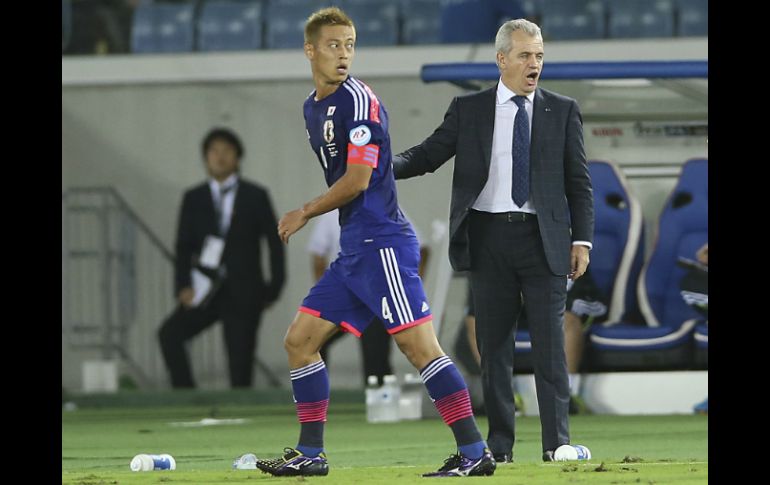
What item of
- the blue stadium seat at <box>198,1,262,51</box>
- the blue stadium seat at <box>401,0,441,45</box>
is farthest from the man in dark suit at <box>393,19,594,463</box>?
the blue stadium seat at <box>198,1,262,51</box>

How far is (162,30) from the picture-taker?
57.0 feet

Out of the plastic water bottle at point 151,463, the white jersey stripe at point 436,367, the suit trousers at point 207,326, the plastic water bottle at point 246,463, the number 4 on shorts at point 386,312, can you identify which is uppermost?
the number 4 on shorts at point 386,312

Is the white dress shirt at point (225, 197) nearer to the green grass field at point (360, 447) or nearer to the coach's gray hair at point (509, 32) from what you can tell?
the green grass field at point (360, 447)

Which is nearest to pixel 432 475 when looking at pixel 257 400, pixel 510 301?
pixel 510 301

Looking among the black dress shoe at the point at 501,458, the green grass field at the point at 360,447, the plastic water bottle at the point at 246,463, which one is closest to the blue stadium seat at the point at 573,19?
the green grass field at the point at 360,447

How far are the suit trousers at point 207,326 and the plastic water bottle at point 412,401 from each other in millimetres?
3592

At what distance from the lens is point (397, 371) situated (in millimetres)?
15000

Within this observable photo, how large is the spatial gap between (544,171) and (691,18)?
10.4m

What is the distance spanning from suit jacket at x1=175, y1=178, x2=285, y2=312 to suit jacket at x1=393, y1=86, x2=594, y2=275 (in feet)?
26.9

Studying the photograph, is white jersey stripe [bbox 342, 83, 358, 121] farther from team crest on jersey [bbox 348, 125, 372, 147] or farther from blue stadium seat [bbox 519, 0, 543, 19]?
blue stadium seat [bbox 519, 0, 543, 19]

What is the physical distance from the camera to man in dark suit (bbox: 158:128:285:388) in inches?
584

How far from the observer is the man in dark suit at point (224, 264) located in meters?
14.8

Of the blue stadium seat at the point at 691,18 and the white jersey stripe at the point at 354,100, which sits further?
the blue stadium seat at the point at 691,18

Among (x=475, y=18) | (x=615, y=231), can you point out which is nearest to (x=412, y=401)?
(x=615, y=231)
